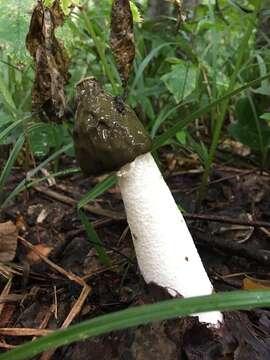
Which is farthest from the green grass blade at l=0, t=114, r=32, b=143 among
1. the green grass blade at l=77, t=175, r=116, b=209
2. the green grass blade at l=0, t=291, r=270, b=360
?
the green grass blade at l=0, t=291, r=270, b=360

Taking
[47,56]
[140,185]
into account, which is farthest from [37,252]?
[47,56]

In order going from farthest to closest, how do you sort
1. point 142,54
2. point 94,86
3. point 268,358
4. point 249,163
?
point 142,54, point 249,163, point 268,358, point 94,86

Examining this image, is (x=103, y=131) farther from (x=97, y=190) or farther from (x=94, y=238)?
(x=94, y=238)

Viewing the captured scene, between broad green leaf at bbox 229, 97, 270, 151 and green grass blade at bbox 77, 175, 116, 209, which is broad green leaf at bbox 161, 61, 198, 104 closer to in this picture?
broad green leaf at bbox 229, 97, 270, 151

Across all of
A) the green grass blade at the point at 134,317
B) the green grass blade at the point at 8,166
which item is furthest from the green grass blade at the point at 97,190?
the green grass blade at the point at 134,317

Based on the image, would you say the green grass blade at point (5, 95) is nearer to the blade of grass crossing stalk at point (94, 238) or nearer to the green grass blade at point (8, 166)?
the green grass blade at point (8, 166)

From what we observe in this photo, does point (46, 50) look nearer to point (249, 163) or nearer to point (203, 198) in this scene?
point (203, 198)

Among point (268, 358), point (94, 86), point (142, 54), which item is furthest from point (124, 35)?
point (142, 54)
